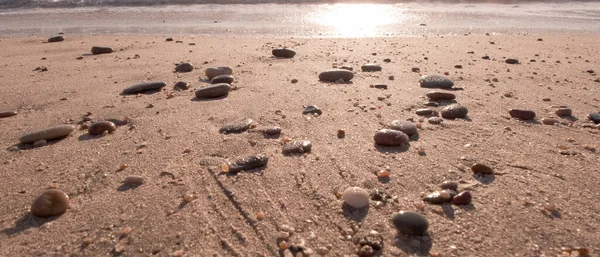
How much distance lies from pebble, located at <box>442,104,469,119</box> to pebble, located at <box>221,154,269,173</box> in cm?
119

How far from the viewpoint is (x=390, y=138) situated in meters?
2.26

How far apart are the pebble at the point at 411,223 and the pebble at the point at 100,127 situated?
1.68 meters

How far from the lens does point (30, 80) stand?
3760mm

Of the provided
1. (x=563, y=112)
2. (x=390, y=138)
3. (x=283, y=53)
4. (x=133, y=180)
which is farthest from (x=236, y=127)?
(x=283, y=53)

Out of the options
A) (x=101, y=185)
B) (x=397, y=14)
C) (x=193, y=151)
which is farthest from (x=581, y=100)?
(x=397, y=14)

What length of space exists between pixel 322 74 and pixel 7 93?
90.8 inches

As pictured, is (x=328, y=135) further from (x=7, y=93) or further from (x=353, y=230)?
(x=7, y=93)

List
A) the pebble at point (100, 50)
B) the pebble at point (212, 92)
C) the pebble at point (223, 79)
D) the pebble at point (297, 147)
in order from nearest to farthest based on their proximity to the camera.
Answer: the pebble at point (297, 147)
the pebble at point (212, 92)
the pebble at point (223, 79)
the pebble at point (100, 50)

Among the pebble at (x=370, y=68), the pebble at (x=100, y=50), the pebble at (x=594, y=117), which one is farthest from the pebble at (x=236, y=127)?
the pebble at (x=100, y=50)

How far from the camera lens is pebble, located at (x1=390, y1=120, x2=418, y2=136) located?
242cm

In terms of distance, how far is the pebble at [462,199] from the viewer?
67.7 inches

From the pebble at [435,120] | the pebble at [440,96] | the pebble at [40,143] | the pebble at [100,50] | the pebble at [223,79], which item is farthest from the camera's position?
the pebble at [100,50]

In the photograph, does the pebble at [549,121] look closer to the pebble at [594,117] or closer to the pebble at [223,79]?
the pebble at [594,117]

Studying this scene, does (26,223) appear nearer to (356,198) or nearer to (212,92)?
(356,198)
